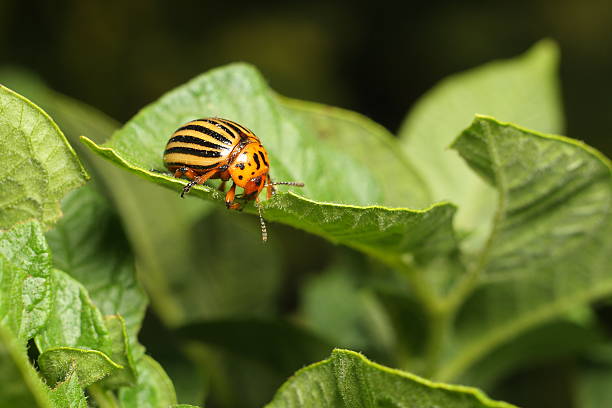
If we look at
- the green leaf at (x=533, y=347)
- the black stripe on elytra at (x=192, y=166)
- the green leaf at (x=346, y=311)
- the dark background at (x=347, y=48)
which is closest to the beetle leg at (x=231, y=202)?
the black stripe on elytra at (x=192, y=166)

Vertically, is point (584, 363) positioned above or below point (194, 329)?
below

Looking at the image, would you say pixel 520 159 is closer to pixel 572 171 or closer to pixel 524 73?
pixel 572 171

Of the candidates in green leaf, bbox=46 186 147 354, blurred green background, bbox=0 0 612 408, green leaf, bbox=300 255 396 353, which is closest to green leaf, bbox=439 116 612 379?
green leaf, bbox=300 255 396 353

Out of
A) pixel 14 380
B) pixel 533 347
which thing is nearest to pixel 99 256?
pixel 14 380

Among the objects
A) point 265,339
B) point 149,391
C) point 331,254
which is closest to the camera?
point 149,391

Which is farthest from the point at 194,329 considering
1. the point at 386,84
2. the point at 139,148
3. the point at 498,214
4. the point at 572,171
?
the point at 386,84

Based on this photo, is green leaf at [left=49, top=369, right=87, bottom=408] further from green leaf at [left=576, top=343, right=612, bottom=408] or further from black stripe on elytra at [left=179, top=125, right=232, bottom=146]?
green leaf at [left=576, top=343, right=612, bottom=408]

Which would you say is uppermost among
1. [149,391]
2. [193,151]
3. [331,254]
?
[193,151]

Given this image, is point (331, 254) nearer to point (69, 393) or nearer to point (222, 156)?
point (222, 156)
